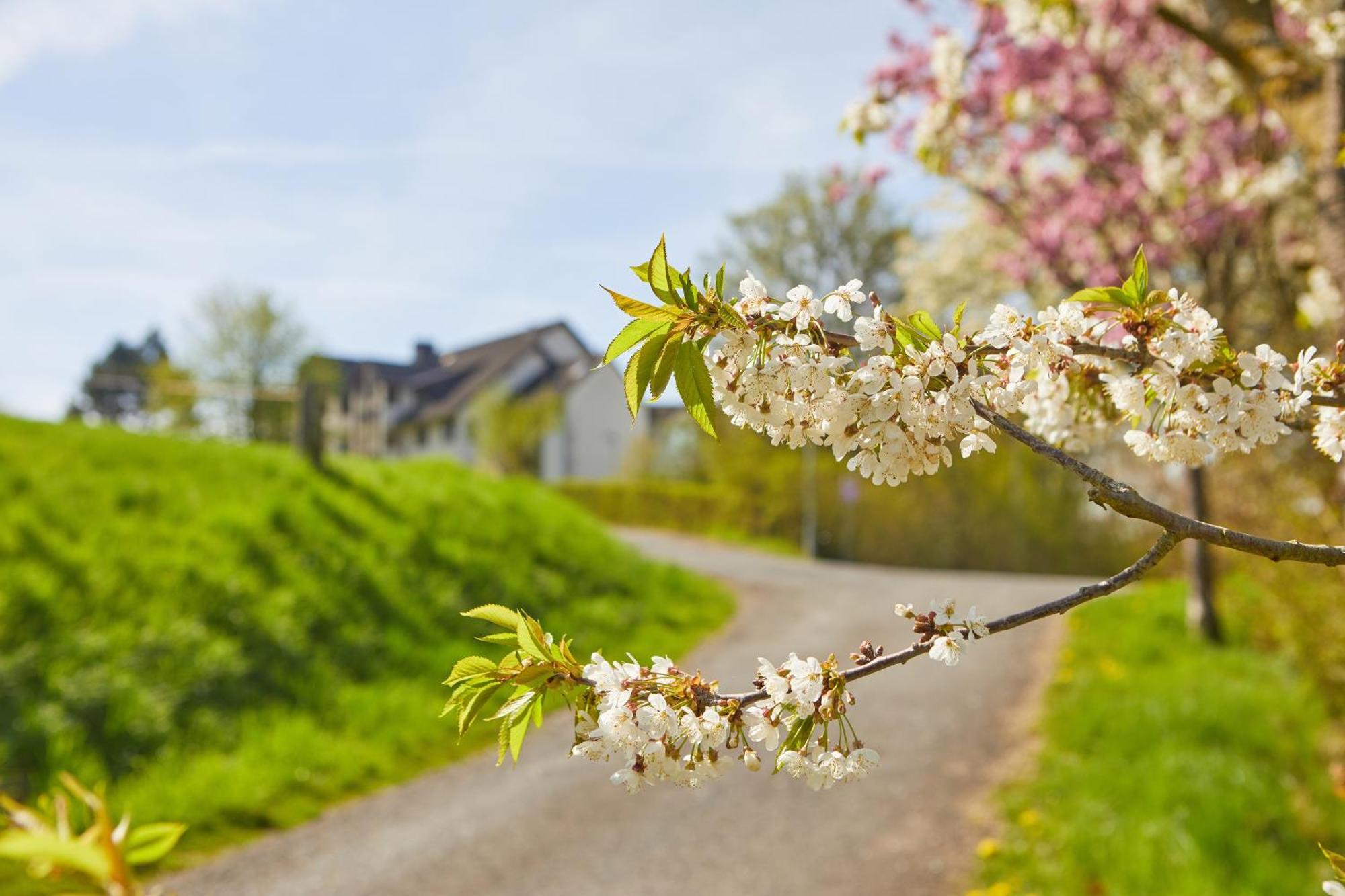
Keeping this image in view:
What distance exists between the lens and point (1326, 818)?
16.6ft

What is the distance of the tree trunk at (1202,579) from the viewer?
30.2 ft

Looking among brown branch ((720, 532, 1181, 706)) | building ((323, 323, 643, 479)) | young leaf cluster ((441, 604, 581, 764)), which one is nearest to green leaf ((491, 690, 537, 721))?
young leaf cluster ((441, 604, 581, 764))

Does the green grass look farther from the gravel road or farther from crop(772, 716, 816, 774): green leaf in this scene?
crop(772, 716, 816, 774): green leaf

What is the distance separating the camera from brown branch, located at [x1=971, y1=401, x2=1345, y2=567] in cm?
113

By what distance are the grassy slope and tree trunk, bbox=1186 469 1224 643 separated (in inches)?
199

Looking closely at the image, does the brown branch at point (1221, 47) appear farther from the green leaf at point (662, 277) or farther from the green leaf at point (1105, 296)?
the green leaf at point (662, 277)

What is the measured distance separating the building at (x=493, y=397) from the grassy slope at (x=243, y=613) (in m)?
20.9

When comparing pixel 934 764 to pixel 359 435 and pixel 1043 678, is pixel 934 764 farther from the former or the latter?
pixel 359 435

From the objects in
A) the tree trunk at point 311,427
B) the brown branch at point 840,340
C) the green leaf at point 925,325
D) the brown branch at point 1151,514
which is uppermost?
the tree trunk at point 311,427

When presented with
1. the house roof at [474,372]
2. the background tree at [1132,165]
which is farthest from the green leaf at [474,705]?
the house roof at [474,372]

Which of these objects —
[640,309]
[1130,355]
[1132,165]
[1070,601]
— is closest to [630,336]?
[640,309]

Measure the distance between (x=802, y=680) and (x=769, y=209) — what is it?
1061 inches

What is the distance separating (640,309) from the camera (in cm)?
112

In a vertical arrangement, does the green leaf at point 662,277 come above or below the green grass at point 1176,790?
above
